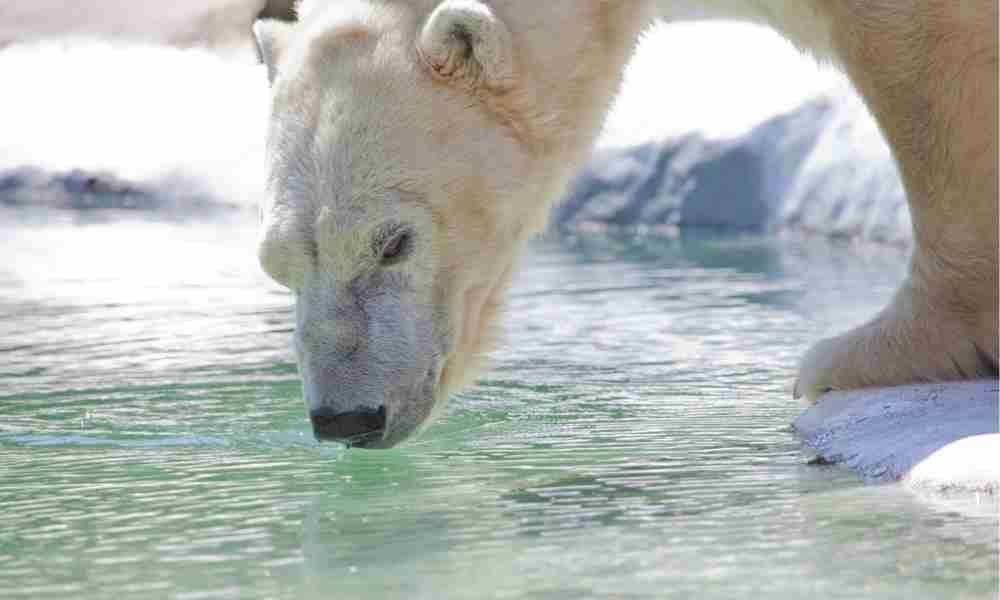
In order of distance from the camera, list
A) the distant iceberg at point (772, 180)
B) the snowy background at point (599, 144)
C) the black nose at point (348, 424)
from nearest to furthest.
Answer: the black nose at point (348, 424), the distant iceberg at point (772, 180), the snowy background at point (599, 144)

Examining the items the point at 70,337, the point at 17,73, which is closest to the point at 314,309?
the point at 70,337

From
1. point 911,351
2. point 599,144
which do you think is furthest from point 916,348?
point 599,144

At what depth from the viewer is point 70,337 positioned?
4.70m

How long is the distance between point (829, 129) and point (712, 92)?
3.02 feet

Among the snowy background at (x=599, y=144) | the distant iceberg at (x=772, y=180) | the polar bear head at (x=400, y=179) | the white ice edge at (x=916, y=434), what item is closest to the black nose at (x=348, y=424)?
the polar bear head at (x=400, y=179)

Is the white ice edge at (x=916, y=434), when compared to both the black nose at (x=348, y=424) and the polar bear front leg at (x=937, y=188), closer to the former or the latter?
the polar bear front leg at (x=937, y=188)

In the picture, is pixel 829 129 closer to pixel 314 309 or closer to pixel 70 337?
pixel 70 337

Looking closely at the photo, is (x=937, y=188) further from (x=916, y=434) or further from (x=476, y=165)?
(x=476, y=165)

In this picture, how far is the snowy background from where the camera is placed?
24.5ft

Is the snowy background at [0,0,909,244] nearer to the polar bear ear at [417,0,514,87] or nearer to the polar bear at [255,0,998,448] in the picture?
the polar bear at [255,0,998,448]

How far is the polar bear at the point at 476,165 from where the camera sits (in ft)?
9.15

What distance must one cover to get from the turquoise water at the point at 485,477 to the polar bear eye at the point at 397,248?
33 cm

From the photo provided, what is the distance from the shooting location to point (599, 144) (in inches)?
323

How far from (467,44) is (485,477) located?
2.30ft
